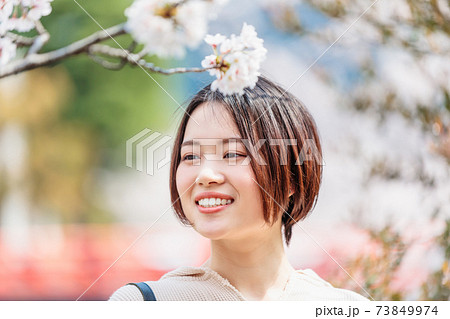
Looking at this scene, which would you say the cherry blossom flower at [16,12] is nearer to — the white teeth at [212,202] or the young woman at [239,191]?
the young woman at [239,191]

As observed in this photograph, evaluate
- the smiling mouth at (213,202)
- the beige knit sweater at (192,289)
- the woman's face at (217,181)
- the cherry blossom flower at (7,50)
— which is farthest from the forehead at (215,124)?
the cherry blossom flower at (7,50)

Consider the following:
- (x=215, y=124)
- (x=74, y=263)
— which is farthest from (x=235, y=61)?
(x=74, y=263)

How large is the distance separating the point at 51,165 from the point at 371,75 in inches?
24.9

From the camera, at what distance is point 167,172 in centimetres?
102

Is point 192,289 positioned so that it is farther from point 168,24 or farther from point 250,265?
point 168,24

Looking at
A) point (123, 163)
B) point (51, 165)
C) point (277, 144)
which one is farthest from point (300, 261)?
point (51, 165)

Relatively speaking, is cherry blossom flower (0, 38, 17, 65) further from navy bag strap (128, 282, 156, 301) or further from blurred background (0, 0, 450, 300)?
navy bag strap (128, 282, 156, 301)

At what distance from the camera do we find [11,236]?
107 cm

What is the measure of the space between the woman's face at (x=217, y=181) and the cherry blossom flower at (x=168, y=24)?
0.11m

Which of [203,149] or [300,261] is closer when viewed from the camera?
[203,149]

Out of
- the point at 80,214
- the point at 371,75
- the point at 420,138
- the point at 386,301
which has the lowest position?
the point at 386,301

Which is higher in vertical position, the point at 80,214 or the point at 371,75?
the point at 371,75

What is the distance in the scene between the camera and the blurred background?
40.8 inches

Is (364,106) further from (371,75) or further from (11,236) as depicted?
(11,236)
